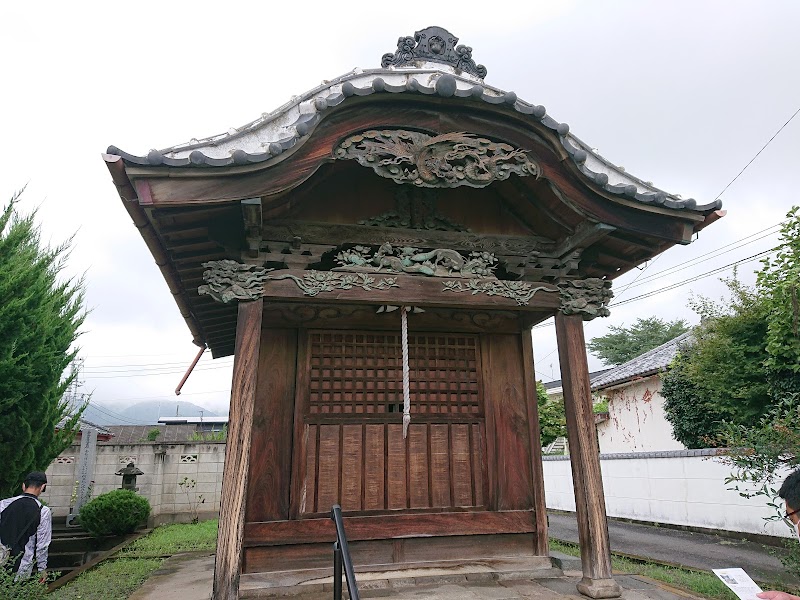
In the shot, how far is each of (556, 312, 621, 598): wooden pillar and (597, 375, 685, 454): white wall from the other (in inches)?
572

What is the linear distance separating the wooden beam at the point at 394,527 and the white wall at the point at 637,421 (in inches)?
556

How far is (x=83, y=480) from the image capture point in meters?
13.7

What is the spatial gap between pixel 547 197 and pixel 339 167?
2.17 m

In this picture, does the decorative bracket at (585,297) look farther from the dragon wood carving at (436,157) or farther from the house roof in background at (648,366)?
the house roof in background at (648,366)

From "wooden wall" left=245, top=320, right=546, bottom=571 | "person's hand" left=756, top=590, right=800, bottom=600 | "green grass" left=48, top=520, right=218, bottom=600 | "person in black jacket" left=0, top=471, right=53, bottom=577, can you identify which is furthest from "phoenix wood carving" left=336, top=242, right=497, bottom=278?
"green grass" left=48, top=520, right=218, bottom=600

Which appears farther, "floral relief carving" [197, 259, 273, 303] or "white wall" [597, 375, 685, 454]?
"white wall" [597, 375, 685, 454]

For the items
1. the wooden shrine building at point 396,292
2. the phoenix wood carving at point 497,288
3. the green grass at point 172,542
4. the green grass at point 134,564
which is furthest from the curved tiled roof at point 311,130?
the green grass at point 172,542

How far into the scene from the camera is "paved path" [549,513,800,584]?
7.74 meters

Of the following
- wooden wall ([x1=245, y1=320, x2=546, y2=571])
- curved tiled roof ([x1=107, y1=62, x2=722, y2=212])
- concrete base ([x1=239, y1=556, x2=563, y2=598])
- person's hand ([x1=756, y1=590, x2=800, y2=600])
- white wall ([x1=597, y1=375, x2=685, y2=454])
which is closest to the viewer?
person's hand ([x1=756, y1=590, x2=800, y2=600])

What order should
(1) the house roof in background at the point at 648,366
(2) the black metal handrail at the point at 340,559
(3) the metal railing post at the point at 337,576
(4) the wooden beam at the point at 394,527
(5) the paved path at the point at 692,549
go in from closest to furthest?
(2) the black metal handrail at the point at 340,559 → (3) the metal railing post at the point at 337,576 → (4) the wooden beam at the point at 394,527 → (5) the paved path at the point at 692,549 → (1) the house roof in background at the point at 648,366

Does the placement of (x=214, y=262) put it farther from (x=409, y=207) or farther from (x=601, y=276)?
(x=601, y=276)

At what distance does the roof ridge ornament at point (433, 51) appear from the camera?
783 cm

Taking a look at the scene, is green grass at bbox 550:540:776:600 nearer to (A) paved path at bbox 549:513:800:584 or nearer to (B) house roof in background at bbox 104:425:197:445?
(A) paved path at bbox 549:513:800:584

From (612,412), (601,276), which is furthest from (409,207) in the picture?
(612,412)
